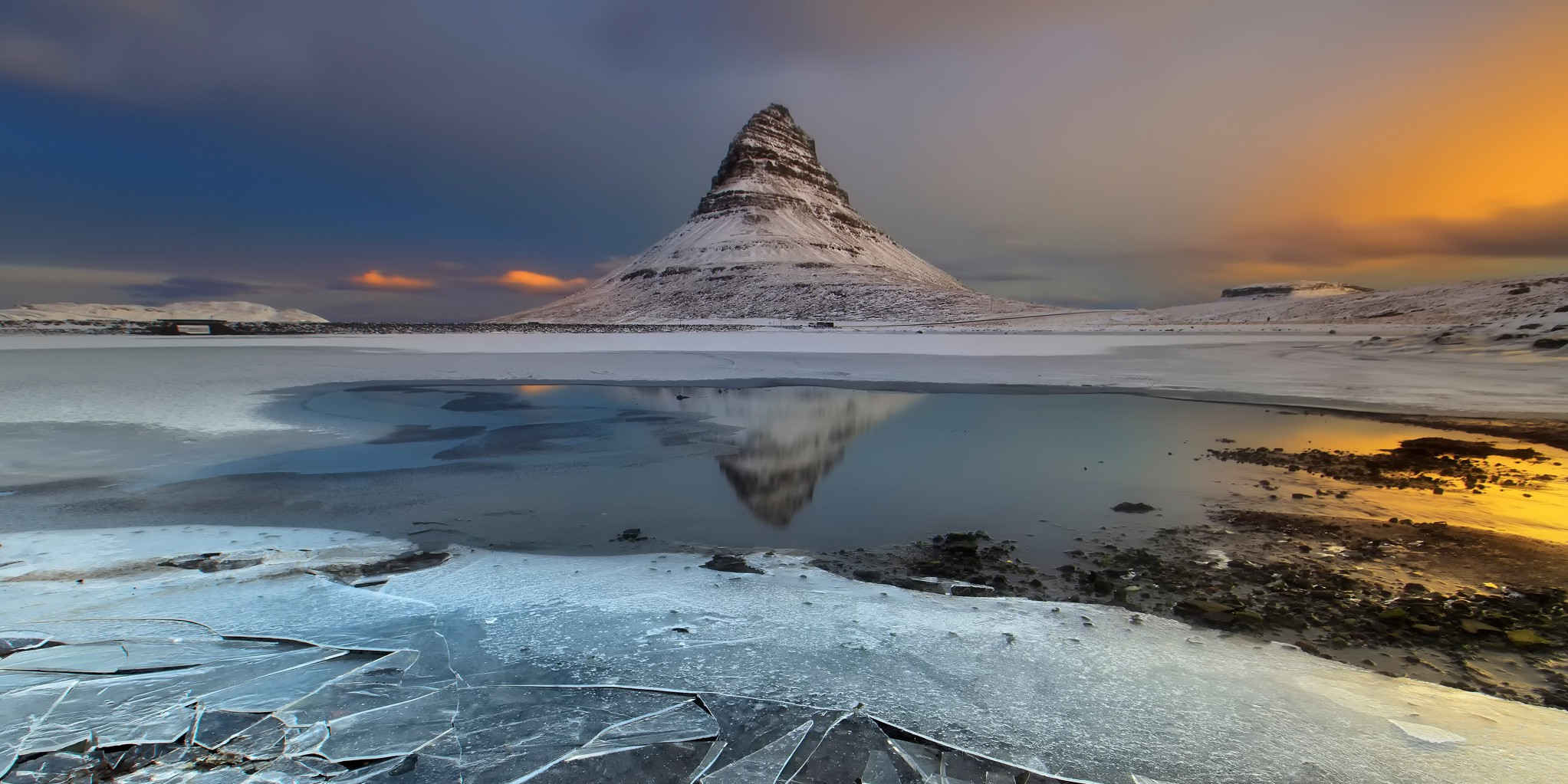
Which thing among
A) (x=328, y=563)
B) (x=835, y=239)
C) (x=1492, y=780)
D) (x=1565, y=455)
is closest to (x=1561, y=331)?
(x=1565, y=455)

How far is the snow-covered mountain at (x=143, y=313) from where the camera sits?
217ft

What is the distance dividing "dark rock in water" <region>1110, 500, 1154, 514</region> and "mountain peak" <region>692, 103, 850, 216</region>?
168 metres

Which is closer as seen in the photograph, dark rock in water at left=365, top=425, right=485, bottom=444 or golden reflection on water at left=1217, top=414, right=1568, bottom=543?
golden reflection on water at left=1217, top=414, right=1568, bottom=543

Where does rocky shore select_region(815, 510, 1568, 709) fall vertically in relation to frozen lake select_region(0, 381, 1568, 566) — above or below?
below

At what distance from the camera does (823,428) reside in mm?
14359

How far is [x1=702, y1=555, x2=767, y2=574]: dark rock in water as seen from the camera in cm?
617

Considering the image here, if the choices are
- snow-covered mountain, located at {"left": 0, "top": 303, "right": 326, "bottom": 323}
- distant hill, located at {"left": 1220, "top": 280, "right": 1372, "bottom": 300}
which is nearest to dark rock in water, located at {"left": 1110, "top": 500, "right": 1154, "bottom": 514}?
snow-covered mountain, located at {"left": 0, "top": 303, "right": 326, "bottom": 323}

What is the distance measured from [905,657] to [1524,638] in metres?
4.15

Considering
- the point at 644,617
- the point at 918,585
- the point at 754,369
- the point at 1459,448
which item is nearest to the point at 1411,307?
the point at 754,369

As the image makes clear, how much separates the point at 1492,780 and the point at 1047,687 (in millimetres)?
1964

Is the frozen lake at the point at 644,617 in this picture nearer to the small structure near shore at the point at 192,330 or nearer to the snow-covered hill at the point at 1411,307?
the small structure near shore at the point at 192,330

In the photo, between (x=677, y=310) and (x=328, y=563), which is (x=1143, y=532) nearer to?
(x=328, y=563)

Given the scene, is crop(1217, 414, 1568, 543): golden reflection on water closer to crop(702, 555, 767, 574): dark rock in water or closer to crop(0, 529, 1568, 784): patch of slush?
crop(0, 529, 1568, 784): patch of slush

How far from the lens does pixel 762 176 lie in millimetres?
181500
